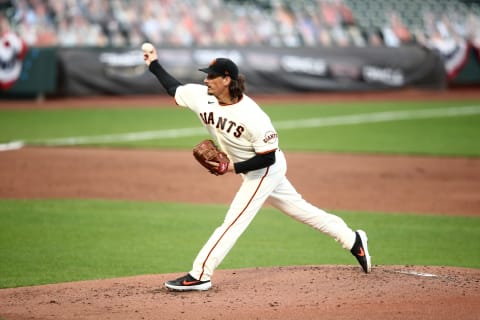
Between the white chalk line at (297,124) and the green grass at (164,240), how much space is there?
18.1 ft

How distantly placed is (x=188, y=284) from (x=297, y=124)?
13581mm

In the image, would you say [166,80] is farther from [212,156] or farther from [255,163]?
[255,163]

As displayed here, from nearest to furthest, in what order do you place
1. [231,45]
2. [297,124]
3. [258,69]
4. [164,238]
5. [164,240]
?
[164,240] → [164,238] → [297,124] → [231,45] → [258,69]

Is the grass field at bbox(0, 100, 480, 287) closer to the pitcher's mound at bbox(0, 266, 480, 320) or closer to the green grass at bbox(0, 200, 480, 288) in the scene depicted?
the green grass at bbox(0, 200, 480, 288)

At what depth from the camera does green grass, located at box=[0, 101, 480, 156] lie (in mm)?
16953

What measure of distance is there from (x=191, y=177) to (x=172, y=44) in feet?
35.2

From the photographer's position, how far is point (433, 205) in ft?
37.8

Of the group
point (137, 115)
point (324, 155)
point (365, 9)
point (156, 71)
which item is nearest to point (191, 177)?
point (324, 155)

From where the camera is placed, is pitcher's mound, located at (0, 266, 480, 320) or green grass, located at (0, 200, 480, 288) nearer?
pitcher's mound, located at (0, 266, 480, 320)

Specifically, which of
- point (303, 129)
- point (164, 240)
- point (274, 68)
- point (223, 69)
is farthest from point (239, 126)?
point (274, 68)

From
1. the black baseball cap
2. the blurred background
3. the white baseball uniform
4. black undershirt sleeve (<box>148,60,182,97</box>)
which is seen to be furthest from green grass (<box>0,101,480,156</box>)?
the black baseball cap

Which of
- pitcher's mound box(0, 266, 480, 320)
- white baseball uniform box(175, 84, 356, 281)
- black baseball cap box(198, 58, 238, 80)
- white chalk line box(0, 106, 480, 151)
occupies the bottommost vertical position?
white chalk line box(0, 106, 480, 151)

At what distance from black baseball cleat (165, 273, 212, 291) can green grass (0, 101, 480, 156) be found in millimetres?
9729

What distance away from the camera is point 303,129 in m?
19.6
